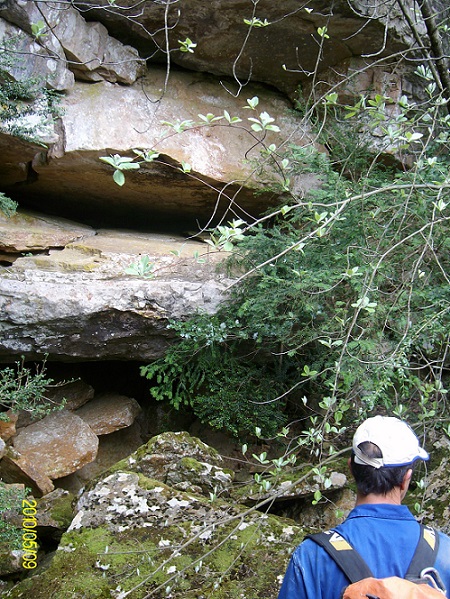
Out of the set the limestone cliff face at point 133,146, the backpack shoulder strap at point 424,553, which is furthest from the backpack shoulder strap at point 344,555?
the limestone cliff face at point 133,146

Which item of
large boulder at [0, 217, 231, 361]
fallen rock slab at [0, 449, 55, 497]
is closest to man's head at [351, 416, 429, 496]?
large boulder at [0, 217, 231, 361]

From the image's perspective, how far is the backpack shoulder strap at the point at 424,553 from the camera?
1535 mm

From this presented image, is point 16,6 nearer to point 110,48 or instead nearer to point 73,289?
point 110,48

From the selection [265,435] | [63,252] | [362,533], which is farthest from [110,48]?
[362,533]

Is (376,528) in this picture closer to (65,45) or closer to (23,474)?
(23,474)

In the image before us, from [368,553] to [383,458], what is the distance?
10.5 inches

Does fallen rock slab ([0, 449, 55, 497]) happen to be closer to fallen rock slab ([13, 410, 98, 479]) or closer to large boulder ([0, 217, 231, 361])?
fallen rock slab ([13, 410, 98, 479])

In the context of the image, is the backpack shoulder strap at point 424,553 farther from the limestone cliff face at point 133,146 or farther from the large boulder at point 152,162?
the large boulder at point 152,162

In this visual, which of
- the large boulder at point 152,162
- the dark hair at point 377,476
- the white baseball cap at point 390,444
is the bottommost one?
the large boulder at point 152,162

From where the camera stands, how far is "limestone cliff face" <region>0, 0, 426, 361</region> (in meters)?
4.91

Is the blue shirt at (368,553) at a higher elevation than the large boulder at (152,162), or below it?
higher

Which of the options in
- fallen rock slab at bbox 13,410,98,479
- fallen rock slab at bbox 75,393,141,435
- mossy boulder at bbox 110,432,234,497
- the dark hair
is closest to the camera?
the dark hair

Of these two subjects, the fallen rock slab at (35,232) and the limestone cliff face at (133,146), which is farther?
the fallen rock slab at (35,232)

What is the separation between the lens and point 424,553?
1570 mm
